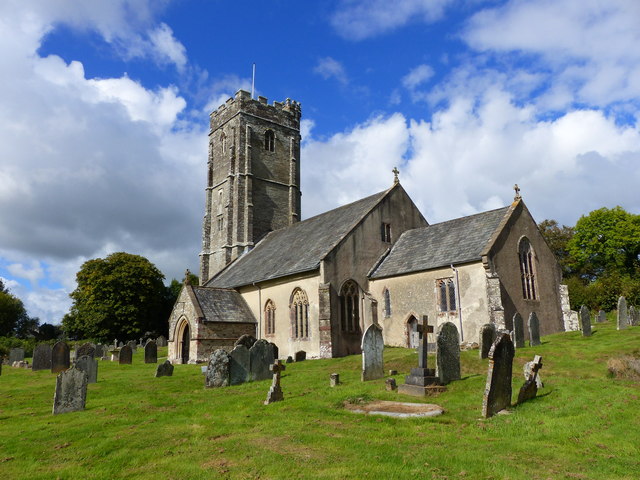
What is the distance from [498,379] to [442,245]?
15.4m

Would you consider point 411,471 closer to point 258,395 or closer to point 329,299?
point 258,395

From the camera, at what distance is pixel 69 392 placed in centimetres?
1154

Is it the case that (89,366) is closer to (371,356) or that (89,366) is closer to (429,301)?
(371,356)

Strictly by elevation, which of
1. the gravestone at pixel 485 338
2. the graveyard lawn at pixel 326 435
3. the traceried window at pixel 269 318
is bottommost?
the graveyard lawn at pixel 326 435

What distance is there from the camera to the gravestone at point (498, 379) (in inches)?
366

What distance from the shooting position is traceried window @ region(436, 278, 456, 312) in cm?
2211

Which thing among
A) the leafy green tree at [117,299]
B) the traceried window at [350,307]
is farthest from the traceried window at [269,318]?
the leafy green tree at [117,299]

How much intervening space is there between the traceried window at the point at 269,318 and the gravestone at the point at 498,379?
18.8 m

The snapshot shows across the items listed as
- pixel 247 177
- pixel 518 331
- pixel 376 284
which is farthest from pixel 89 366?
pixel 247 177

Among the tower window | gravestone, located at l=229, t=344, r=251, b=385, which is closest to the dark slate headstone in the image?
gravestone, located at l=229, t=344, r=251, b=385

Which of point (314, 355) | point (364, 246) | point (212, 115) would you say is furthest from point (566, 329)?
point (212, 115)

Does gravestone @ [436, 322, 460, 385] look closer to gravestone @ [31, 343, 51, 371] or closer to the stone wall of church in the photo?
the stone wall of church

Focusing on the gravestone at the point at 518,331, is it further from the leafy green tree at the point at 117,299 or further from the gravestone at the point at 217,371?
the leafy green tree at the point at 117,299

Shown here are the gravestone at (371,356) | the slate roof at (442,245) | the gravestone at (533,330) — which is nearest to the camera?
the gravestone at (371,356)
